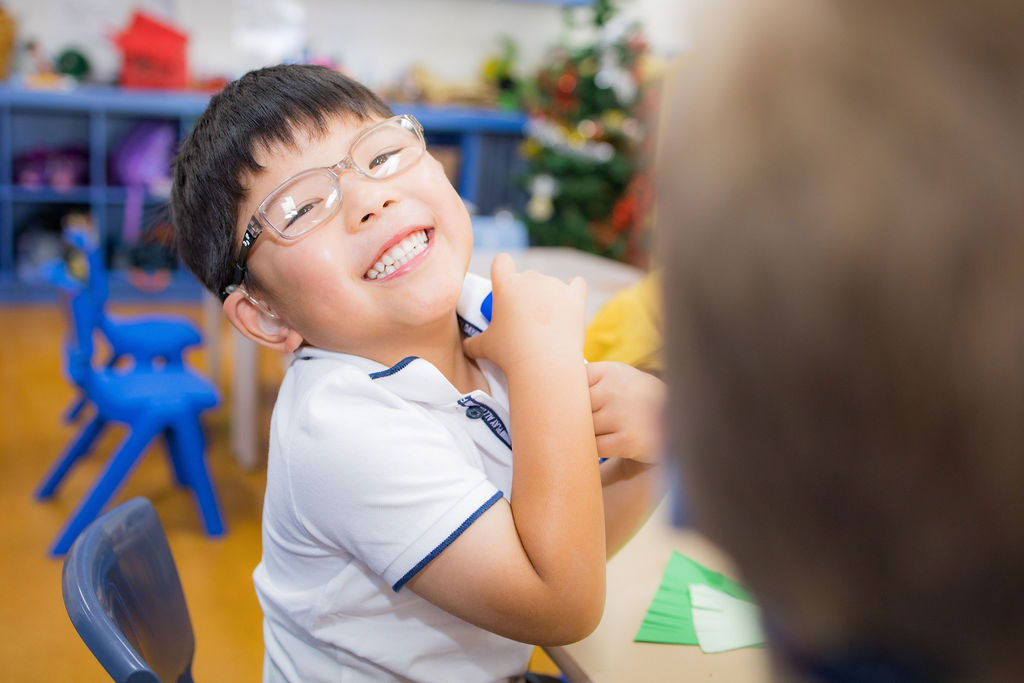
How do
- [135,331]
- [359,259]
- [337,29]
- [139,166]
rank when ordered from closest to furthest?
1. [359,259]
2. [135,331]
3. [139,166]
4. [337,29]

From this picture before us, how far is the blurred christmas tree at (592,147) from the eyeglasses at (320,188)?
146 inches

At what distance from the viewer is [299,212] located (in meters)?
0.79

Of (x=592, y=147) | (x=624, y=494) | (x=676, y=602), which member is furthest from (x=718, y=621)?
(x=592, y=147)

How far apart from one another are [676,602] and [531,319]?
34cm

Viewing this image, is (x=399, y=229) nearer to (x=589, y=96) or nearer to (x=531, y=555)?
(x=531, y=555)

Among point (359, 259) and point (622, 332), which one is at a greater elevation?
point (359, 259)

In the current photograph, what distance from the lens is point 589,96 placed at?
455 cm

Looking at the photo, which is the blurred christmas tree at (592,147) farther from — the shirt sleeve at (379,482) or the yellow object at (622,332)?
the shirt sleeve at (379,482)

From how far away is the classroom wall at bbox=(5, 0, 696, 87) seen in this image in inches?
195

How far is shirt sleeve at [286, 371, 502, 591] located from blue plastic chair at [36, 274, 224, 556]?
5.92ft

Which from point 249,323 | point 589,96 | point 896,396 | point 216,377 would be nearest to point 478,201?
point 589,96

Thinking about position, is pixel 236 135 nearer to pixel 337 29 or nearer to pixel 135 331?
pixel 135 331

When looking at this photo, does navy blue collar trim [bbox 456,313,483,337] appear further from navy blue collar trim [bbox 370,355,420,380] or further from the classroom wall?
the classroom wall

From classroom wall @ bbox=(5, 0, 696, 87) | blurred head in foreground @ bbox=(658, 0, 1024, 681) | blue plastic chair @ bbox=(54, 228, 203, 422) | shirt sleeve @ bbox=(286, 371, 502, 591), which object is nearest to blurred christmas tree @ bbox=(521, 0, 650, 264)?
classroom wall @ bbox=(5, 0, 696, 87)
